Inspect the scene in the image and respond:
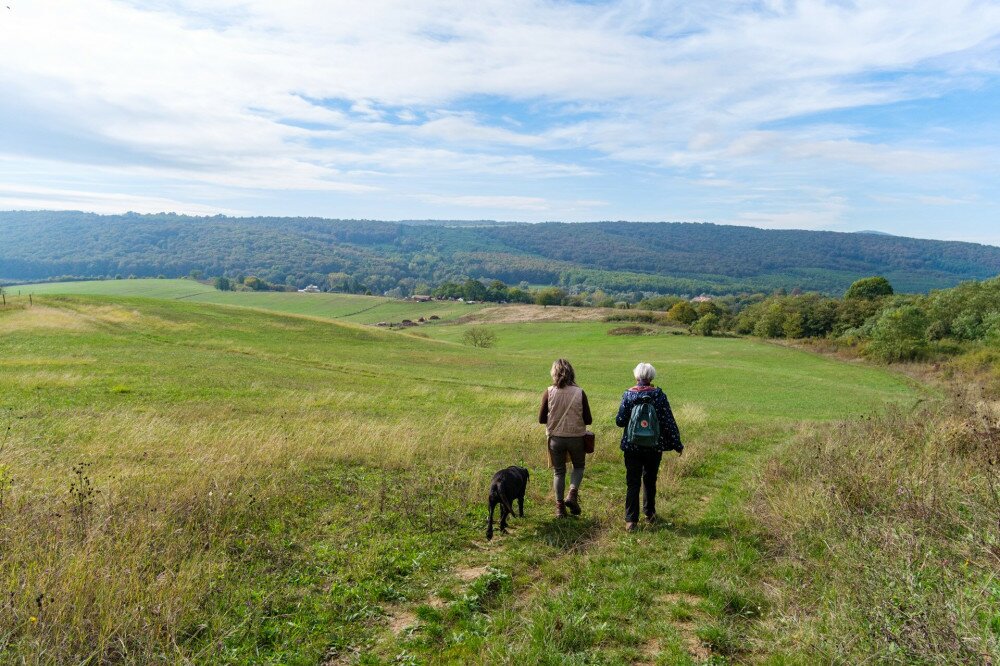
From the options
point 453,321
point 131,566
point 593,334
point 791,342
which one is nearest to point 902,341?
point 791,342

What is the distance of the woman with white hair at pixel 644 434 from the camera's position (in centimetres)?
762

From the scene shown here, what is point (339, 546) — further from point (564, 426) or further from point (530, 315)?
point (530, 315)

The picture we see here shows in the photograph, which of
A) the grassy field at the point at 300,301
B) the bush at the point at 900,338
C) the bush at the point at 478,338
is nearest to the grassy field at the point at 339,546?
the bush at the point at 900,338

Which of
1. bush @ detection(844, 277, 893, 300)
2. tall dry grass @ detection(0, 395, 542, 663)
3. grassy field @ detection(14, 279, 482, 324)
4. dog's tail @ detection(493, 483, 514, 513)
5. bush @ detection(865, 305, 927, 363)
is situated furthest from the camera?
grassy field @ detection(14, 279, 482, 324)

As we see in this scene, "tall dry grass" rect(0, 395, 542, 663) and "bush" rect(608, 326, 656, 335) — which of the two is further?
"bush" rect(608, 326, 656, 335)

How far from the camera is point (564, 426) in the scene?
8.21 metres

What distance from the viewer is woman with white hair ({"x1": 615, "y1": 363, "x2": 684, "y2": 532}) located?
7.62 meters

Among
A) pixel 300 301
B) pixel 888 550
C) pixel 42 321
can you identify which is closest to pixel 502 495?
pixel 888 550

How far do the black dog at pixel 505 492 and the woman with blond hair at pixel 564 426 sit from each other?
55 centimetres

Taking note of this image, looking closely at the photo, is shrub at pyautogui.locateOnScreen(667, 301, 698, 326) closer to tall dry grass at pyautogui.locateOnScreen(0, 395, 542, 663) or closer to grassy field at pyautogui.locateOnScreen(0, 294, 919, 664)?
grassy field at pyautogui.locateOnScreen(0, 294, 919, 664)

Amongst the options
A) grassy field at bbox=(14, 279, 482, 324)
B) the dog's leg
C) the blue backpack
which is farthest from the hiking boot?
grassy field at bbox=(14, 279, 482, 324)

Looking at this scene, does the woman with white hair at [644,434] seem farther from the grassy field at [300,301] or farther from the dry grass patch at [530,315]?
the grassy field at [300,301]

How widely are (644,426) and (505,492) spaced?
2.09 metres

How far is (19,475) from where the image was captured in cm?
742
